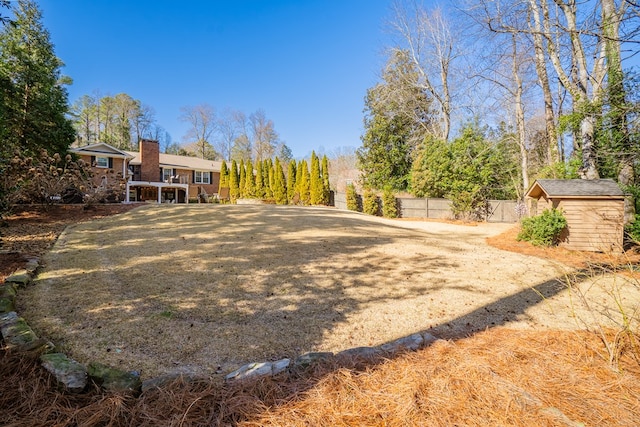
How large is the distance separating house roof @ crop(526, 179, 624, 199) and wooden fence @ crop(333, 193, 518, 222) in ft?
30.1

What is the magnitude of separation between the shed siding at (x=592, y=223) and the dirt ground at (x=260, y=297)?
294cm

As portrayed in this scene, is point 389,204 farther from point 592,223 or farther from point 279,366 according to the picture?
point 279,366

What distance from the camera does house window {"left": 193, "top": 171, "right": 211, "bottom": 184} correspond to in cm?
3097

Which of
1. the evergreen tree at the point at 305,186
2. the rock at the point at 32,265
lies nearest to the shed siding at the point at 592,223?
the rock at the point at 32,265

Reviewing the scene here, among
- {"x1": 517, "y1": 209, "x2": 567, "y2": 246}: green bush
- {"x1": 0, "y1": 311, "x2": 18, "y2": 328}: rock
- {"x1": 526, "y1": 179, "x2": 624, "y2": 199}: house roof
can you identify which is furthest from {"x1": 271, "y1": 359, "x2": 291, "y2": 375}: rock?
{"x1": 526, "y1": 179, "x2": 624, "y2": 199}: house roof

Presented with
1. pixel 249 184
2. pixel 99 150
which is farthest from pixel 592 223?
pixel 99 150

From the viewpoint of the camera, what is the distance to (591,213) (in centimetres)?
912

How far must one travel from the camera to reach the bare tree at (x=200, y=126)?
41.2m

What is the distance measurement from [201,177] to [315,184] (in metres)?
13.8

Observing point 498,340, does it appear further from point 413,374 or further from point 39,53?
point 39,53

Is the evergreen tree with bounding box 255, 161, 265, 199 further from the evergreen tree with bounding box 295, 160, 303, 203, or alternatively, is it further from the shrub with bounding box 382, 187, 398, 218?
the shrub with bounding box 382, 187, 398, 218

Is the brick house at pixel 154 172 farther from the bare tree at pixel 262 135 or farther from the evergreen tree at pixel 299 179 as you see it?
the bare tree at pixel 262 135

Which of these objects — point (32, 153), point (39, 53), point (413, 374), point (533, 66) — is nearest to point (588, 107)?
point (533, 66)

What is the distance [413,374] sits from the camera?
90.4 inches
